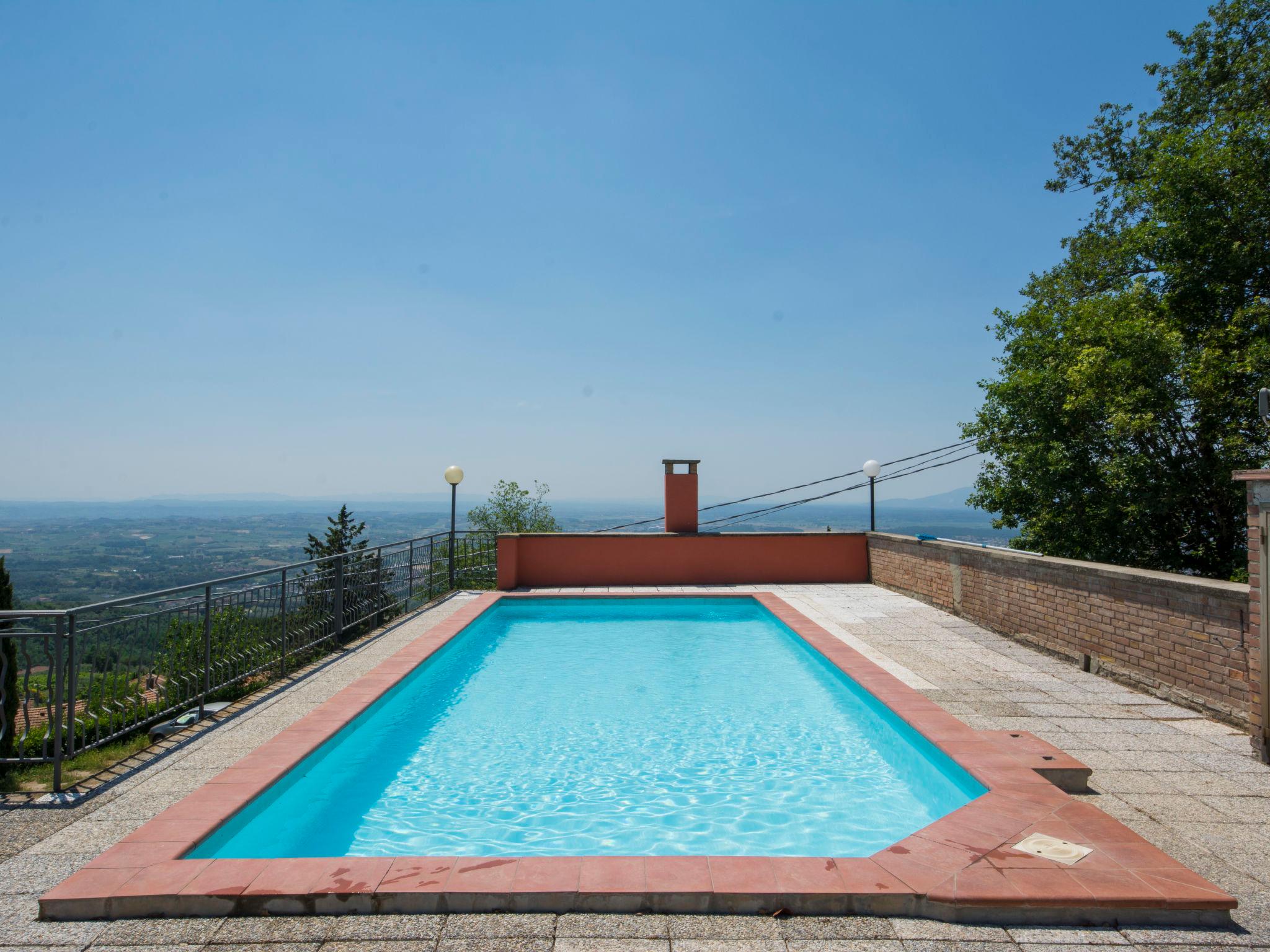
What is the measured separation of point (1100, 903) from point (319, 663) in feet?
19.7

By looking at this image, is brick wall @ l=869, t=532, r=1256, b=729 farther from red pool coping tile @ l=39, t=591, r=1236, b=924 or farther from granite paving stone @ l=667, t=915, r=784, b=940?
granite paving stone @ l=667, t=915, r=784, b=940

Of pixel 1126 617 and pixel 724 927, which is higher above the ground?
pixel 1126 617

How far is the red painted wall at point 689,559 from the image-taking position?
1128cm

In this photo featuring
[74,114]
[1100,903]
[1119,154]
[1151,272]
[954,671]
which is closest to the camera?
[1100,903]

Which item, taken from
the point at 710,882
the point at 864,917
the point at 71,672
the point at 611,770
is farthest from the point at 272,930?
the point at 611,770

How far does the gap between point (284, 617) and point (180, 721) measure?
1.41m

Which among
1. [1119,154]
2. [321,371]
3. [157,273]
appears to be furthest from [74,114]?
[321,371]

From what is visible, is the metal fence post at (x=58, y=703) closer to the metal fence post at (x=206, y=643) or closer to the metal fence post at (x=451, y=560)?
the metal fence post at (x=206, y=643)

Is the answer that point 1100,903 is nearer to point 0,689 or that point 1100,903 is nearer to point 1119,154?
point 0,689

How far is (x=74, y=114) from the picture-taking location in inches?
390

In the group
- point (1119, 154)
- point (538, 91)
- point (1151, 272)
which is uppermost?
point (1119, 154)

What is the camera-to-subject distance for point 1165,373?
909 centimetres

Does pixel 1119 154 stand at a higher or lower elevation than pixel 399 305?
higher

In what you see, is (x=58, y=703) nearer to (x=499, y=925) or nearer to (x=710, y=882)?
(x=499, y=925)
